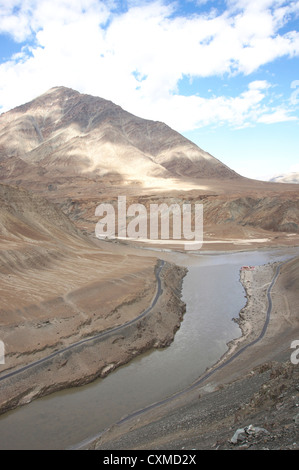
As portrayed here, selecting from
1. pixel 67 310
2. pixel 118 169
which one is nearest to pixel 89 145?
pixel 118 169

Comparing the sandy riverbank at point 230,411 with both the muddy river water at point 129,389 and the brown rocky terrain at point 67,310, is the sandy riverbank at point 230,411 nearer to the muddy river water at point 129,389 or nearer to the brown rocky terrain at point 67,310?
the muddy river water at point 129,389

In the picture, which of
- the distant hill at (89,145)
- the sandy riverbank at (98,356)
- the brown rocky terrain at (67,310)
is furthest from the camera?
the distant hill at (89,145)

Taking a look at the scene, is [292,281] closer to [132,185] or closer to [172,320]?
[172,320]

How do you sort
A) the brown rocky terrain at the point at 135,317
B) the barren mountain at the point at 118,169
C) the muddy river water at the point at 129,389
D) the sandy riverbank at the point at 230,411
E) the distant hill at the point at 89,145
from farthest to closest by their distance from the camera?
1. the distant hill at the point at 89,145
2. the barren mountain at the point at 118,169
3. the muddy river water at the point at 129,389
4. the brown rocky terrain at the point at 135,317
5. the sandy riverbank at the point at 230,411

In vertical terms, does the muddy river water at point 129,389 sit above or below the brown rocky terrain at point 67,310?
below

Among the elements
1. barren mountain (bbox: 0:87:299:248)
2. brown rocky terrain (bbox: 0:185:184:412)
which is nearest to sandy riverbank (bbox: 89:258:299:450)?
brown rocky terrain (bbox: 0:185:184:412)

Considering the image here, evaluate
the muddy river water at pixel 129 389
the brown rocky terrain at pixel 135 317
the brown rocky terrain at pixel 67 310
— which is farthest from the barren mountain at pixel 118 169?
the muddy river water at pixel 129 389

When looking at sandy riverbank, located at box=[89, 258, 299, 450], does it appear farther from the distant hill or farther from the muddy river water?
the distant hill
